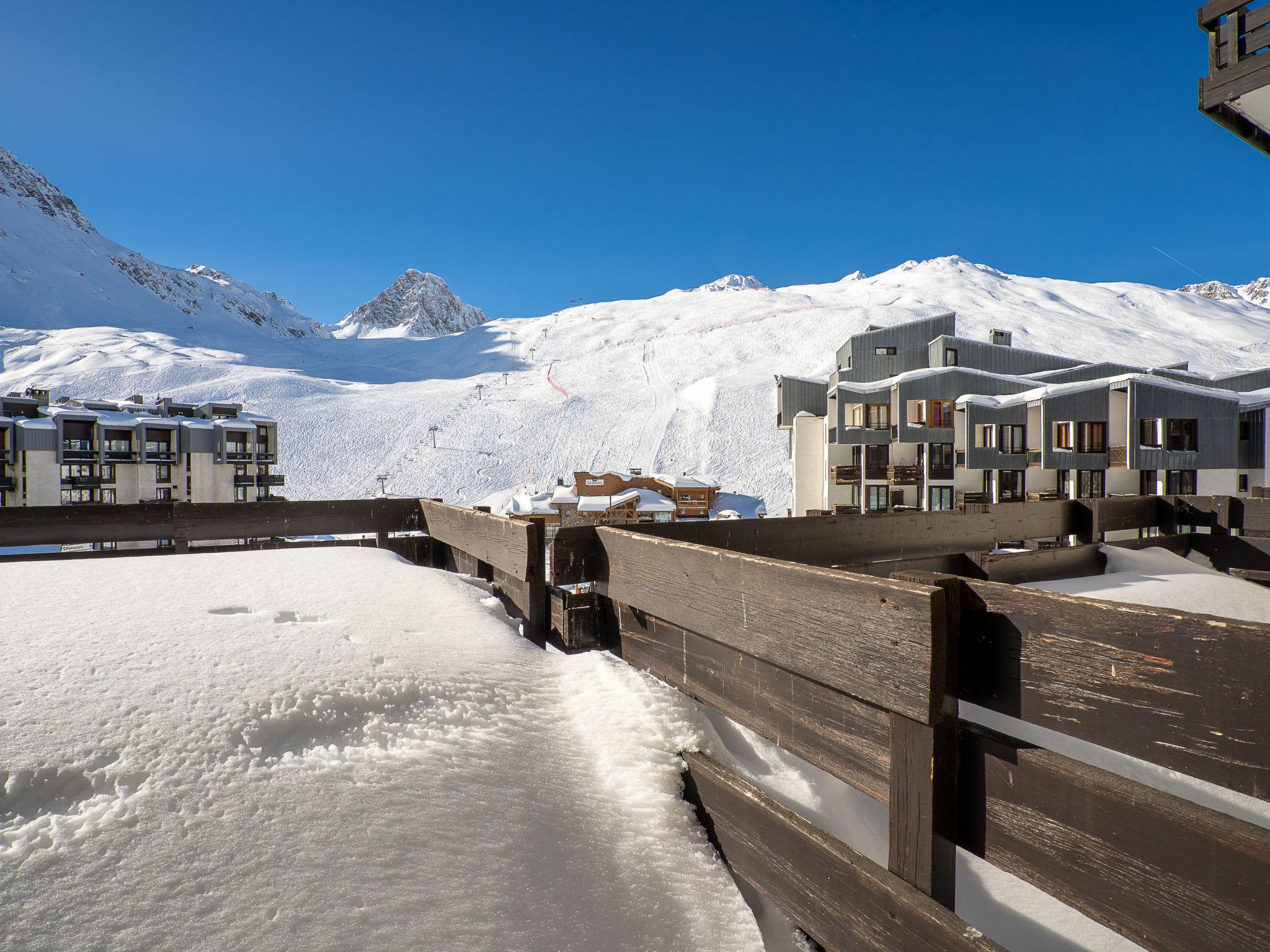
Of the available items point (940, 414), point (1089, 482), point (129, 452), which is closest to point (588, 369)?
point (129, 452)

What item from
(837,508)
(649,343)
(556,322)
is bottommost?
(837,508)

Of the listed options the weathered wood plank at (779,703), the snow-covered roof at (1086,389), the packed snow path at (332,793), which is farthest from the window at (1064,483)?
the packed snow path at (332,793)

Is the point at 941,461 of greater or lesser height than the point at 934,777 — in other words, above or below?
above

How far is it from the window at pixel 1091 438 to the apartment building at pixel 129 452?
41.5 meters

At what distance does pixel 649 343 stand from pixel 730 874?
11311cm

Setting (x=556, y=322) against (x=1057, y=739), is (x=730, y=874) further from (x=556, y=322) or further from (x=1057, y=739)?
(x=556, y=322)

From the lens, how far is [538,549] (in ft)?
11.0

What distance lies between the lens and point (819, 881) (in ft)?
5.42

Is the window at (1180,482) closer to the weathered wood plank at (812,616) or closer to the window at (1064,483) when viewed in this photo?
the window at (1064,483)

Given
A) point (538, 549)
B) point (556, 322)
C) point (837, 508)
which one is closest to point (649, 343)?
point (556, 322)

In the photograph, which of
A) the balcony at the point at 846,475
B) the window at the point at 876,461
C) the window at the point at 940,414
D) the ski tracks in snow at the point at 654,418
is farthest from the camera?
the ski tracks in snow at the point at 654,418

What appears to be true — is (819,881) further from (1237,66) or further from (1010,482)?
(1010,482)

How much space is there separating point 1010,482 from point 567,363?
9184 centimetres

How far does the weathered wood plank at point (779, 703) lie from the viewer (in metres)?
1.61
